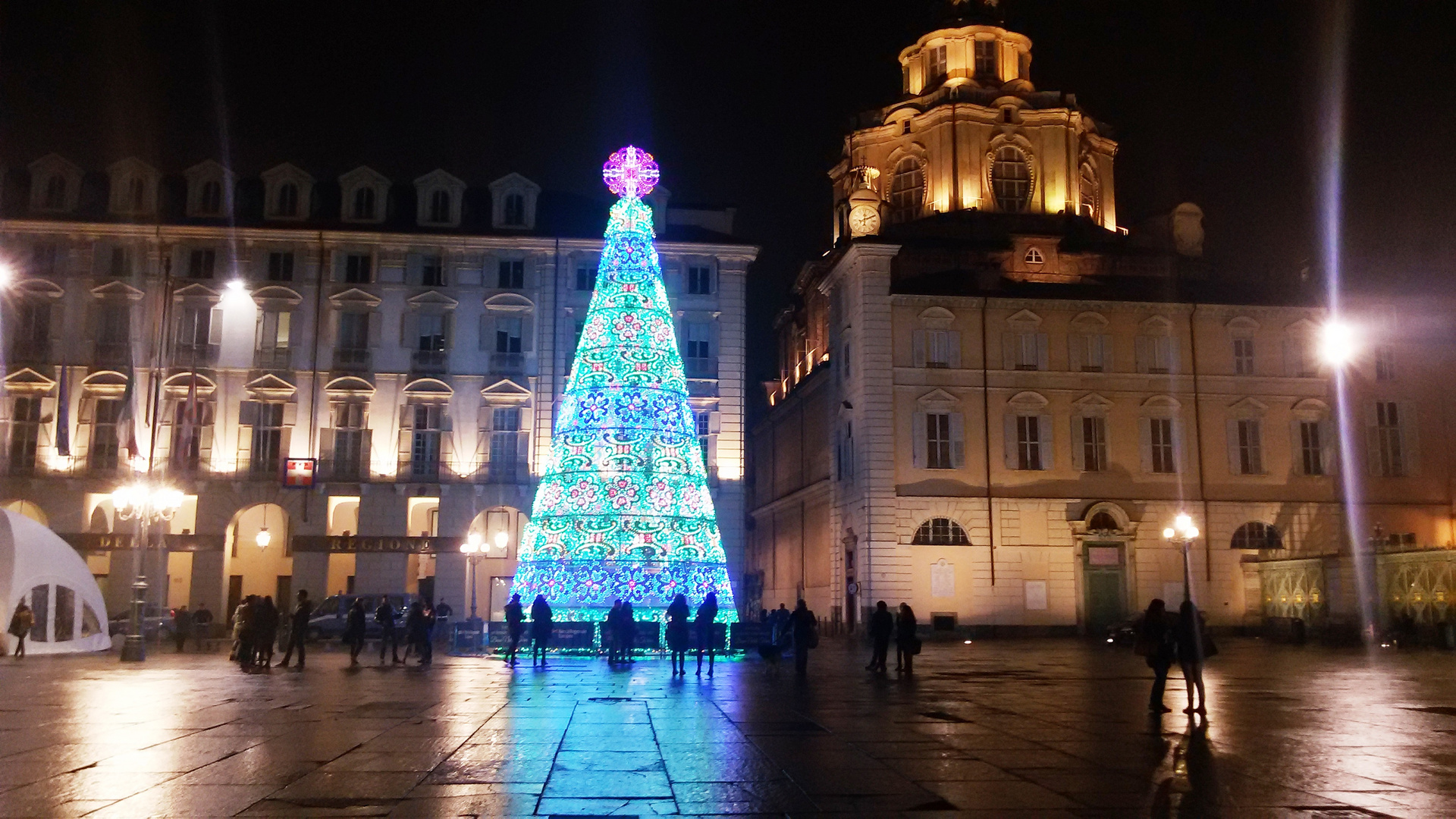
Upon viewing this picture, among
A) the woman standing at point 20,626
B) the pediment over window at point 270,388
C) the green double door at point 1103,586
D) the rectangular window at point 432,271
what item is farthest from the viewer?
the rectangular window at point 432,271

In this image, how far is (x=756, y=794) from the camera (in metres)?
10.4

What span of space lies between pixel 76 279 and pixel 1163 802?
52.1 metres

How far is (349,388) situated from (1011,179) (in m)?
31.9

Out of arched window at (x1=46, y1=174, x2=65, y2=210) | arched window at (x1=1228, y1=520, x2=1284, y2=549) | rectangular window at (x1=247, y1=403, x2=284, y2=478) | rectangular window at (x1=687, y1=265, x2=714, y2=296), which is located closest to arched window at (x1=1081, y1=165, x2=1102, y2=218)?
arched window at (x1=1228, y1=520, x2=1284, y2=549)

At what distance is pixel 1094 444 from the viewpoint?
163 ft

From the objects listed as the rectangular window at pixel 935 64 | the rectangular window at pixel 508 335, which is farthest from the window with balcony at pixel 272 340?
the rectangular window at pixel 935 64

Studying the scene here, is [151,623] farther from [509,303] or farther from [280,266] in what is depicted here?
[509,303]

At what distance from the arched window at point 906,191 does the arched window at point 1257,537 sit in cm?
2105

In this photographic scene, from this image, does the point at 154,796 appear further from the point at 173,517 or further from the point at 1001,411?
the point at 173,517

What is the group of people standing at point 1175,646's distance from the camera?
1700 centimetres

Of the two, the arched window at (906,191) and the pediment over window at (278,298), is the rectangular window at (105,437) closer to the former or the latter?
the pediment over window at (278,298)

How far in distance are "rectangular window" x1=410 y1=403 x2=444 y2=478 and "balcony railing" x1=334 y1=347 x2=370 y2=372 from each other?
9.21ft

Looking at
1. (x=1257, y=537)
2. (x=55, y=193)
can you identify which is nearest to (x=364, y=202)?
(x=55, y=193)

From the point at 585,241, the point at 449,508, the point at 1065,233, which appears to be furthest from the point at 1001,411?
the point at 449,508
